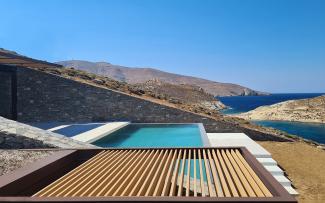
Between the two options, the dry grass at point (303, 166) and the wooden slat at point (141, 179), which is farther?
the dry grass at point (303, 166)

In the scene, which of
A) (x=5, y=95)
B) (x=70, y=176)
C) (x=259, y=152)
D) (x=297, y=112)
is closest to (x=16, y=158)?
(x=70, y=176)

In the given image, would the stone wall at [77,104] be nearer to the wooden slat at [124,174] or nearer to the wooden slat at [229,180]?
the wooden slat at [124,174]

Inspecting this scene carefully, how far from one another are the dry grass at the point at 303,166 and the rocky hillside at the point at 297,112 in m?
28.6

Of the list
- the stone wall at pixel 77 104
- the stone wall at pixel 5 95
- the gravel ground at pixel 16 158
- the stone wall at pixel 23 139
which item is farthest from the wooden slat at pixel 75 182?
the stone wall at pixel 5 95

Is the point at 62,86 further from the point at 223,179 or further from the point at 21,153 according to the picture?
the point at 223,179

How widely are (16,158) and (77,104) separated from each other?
13229mm

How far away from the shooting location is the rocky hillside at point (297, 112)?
4378 cm

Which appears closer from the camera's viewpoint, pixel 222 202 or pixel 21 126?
pixel 222 202

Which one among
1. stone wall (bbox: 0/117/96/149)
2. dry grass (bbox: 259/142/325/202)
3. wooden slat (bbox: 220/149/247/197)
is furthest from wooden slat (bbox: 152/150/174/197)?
dry grass (bbox: 259/142/325/202)

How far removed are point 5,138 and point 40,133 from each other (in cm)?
92

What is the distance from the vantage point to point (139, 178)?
4762 mm

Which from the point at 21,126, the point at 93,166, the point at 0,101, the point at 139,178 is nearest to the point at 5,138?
the point at 21,126

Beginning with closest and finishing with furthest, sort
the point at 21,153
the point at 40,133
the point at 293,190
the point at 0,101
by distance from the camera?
the point at 21,153 → the point at 40,133 → the point at 293,190 → the point at 0,101

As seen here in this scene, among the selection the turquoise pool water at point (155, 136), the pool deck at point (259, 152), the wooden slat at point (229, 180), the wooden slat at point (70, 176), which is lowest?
the pool deck at point (259, 152)
